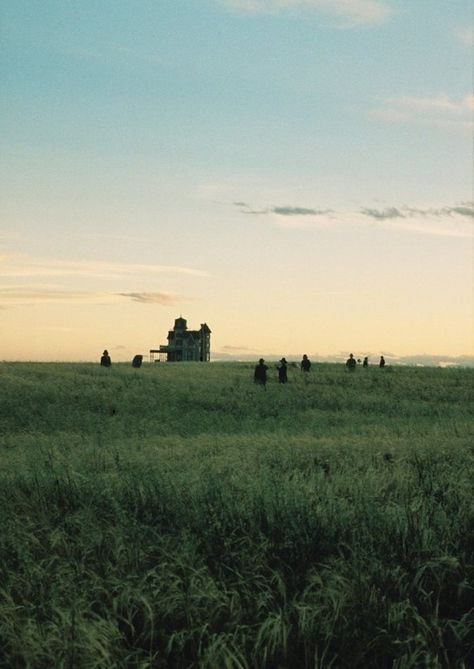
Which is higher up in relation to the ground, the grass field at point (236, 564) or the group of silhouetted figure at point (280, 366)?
the group of silhouetted figure at point (280, 366)

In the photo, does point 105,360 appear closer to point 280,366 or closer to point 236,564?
point 280,366

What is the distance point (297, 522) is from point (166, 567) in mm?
1533

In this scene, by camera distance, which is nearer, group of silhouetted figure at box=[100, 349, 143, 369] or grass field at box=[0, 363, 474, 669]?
grass field at box=[0, 363, 474, 669]

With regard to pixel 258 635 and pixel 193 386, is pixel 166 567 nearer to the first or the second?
pixel 258 635

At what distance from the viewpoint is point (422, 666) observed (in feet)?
15.8

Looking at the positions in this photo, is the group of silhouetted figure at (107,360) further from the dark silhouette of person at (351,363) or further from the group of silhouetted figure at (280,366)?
the dark silhouette of person at (351,363)

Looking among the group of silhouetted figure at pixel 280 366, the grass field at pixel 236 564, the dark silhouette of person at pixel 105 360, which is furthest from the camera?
the dark silhouette of person at pixel 105 360

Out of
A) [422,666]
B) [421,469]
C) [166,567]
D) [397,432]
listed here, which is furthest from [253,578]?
[397,432]

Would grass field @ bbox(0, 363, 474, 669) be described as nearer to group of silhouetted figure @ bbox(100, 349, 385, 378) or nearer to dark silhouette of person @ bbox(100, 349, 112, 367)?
group of silhouetted figure @ bbox(100, 349, 385, 378)

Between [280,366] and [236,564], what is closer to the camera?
[236,564]

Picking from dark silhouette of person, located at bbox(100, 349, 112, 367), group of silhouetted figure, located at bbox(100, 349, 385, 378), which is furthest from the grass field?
dark silhouette of person, located at bbox(100, 349, 112, 367)

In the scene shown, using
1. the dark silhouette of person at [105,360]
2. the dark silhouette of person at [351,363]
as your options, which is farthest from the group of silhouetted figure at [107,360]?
the dark silhouette of person at [351,363]

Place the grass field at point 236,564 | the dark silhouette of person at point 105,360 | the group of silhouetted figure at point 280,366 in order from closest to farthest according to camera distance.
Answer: the grass field at point 236,564
the group of silhouetted figure at point 280,366
the dark silhouette of person at point 105,360

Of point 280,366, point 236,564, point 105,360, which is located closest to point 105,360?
point 105,360
